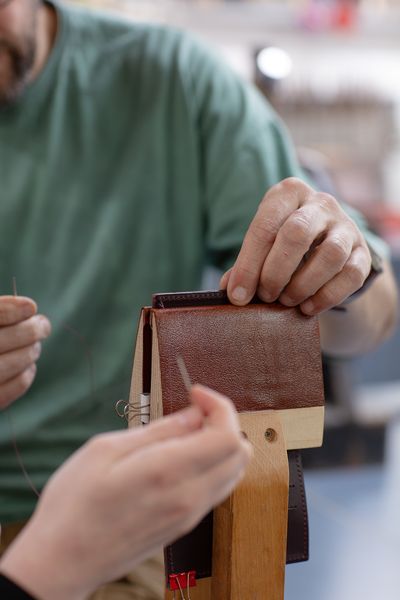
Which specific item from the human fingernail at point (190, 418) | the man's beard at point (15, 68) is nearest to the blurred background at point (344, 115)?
the man's beard at point (15, 68)

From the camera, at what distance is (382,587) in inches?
30.6

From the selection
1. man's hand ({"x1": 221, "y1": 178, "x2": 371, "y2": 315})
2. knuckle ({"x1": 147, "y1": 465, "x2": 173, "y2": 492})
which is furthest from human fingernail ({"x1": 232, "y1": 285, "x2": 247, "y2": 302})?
knuckle ({"x1": 147, "y1": 465, "x2": 173, "y2": 492})

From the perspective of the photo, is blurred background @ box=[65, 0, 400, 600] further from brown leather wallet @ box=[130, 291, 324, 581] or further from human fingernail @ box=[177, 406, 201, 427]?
human fingernail @ box=[177, 406, 201, 427]

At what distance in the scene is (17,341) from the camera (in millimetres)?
649

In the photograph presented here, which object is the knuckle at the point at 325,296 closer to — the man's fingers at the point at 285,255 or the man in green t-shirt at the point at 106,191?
the man's fingers at the point at 285,255

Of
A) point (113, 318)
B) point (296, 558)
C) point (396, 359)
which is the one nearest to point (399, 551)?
point (296, 558)

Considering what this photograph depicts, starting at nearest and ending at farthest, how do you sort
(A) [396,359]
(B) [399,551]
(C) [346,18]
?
(B) [399,551], (A) [396,359], (C) [346,18]

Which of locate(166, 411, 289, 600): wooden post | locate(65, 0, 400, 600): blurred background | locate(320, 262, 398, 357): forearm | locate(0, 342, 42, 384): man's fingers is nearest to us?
locate(166, 411, 289, 600): wooden post

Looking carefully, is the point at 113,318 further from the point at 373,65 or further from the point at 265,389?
the point at 373,65

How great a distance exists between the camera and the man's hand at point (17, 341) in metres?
0.63

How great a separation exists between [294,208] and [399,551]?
0.48 meters

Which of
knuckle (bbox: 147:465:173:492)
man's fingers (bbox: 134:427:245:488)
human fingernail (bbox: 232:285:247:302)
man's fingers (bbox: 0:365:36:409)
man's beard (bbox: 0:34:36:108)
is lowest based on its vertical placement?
man's fingers (bbox: 0:365:36:409)

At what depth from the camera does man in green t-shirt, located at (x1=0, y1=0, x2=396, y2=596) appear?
900 millimetres

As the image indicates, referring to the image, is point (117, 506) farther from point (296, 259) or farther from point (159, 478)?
point (296, 259)
